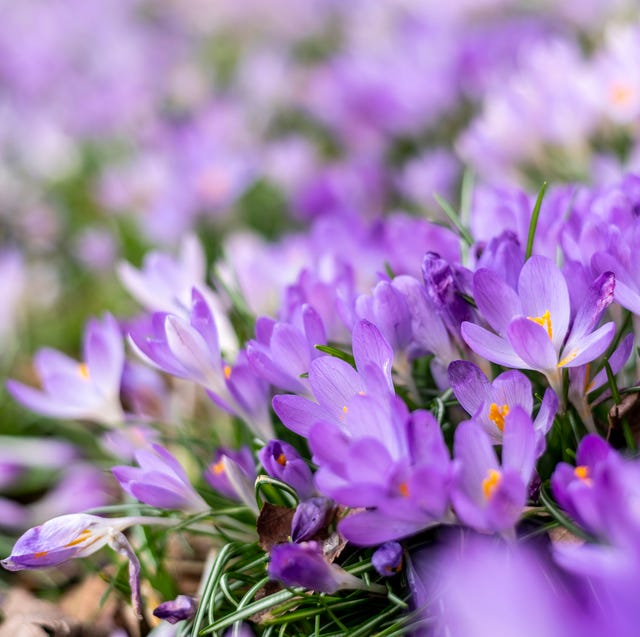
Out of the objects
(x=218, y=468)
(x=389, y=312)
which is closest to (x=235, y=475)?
(x=218, y=468)

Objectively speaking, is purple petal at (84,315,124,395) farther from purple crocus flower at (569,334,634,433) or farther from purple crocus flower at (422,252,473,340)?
purple crocus flower at (569,334,634,433)

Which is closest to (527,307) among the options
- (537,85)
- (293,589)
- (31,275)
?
(293,589)

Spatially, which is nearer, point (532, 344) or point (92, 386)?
point (532, 344)

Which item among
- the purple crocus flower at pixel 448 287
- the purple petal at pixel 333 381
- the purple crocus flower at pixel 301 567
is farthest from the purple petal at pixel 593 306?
the purple crocus flower at pixel 301 567

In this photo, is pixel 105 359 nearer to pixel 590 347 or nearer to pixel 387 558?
pixel 387 558

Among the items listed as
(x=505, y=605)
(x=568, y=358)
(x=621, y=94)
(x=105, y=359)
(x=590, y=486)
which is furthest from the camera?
(x=621, y=94)

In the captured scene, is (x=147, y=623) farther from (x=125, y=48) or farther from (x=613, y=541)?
(x=125, y=48)

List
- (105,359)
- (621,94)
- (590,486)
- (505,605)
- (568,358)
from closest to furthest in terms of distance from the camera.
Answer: (505,605), (590,486), (568,358), (105,359), (621,94)
